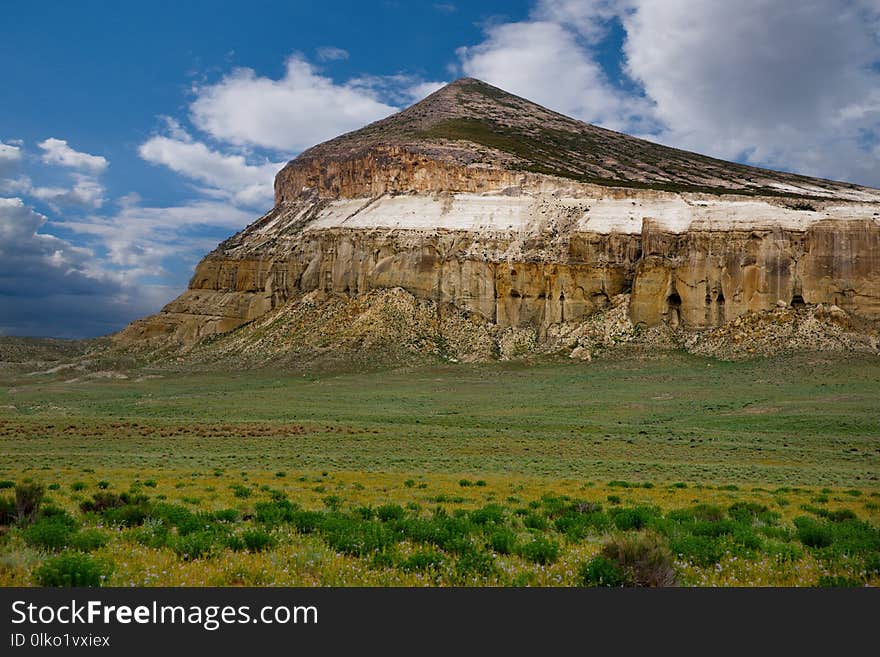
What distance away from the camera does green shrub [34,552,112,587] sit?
21.0ft

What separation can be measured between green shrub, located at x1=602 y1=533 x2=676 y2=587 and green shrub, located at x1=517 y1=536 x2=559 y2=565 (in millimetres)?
834

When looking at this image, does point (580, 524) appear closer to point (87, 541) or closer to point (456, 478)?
point (87, 541)

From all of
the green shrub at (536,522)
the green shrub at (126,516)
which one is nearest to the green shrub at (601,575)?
the green shrub at (536,522)

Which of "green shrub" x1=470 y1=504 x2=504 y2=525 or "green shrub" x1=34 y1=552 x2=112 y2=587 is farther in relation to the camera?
"green shrub" x1=470 y1=504 x2=504 y2=525

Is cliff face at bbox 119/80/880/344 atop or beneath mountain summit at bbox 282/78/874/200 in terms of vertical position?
beneath

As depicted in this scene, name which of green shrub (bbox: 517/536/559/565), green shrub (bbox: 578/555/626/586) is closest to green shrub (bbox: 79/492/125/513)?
green shrub (bbox: 517/536/559/565)

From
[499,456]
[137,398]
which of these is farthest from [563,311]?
[499,456]

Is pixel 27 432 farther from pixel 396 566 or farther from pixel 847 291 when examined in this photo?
pixel 847 291

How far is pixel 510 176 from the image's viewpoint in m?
88.0

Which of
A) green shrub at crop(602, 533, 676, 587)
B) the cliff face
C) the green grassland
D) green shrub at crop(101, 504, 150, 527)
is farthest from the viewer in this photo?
the cliff face

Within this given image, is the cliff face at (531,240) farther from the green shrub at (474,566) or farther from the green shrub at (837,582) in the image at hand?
the green shrub at (474,566)

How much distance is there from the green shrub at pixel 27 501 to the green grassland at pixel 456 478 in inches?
2.7

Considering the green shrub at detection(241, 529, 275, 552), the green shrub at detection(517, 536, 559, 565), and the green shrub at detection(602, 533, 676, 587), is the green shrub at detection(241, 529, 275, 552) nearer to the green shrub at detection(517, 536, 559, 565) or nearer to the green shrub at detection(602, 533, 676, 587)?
the green shrub at detection(517, 536, 559, 565)

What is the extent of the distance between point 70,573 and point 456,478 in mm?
14863
